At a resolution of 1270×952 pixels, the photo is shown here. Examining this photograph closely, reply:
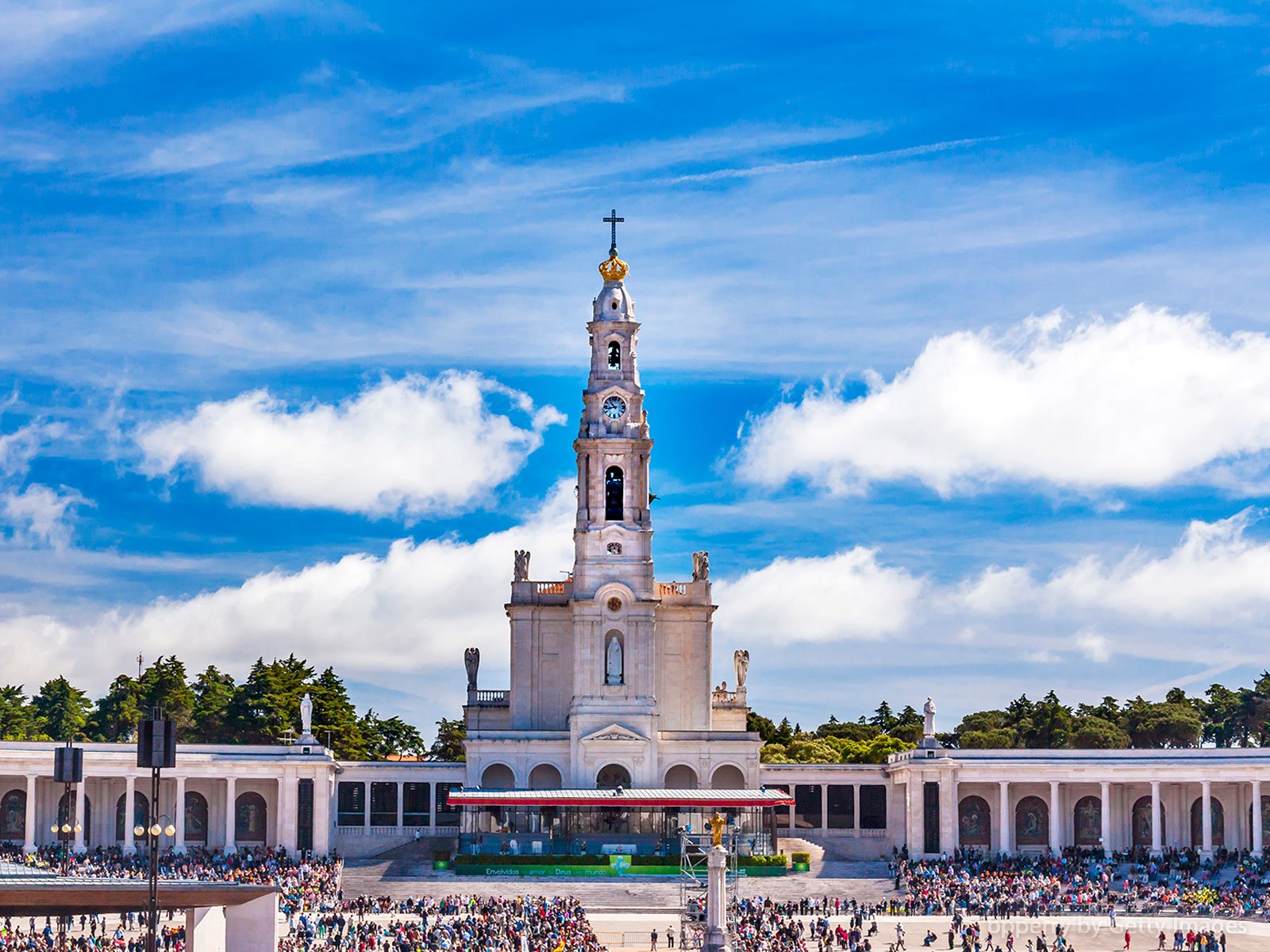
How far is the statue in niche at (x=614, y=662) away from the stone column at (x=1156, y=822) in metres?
25.7

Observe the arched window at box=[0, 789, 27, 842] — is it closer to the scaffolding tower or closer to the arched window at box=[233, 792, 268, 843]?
the arched window at box=[233, 792, 268, 843]

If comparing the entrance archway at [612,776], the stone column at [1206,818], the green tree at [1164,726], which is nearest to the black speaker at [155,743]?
the entrance archway at [612,776]

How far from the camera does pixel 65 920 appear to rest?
231ft

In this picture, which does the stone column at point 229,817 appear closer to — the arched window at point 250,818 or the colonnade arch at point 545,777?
the arched window at point 250,818

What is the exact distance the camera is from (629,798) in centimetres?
9825

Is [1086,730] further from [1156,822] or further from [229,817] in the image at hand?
[229,817]

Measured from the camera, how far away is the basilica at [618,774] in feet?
326

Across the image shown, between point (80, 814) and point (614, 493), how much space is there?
98.4 feet

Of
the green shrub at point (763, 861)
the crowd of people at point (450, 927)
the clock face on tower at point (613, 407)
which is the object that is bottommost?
the crowd of people at point (450, 927)

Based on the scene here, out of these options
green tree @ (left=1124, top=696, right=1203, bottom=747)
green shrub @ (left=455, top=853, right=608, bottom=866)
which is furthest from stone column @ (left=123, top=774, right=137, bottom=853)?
green tree @ (left=1124, top=696, right=1203, bottom=747)

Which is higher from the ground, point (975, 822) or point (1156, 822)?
point (1156, 822)

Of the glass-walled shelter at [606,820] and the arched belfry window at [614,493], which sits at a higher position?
the arched belfry window at [614,493]

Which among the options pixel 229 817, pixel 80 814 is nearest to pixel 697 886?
pixel 229 817

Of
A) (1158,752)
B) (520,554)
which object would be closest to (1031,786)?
(1158,752)
